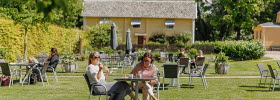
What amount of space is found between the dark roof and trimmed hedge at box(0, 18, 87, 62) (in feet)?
49.3

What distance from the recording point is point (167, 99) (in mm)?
13102

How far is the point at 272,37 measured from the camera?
2170 inches

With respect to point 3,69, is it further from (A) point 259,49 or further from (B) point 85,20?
(B) point 85,20

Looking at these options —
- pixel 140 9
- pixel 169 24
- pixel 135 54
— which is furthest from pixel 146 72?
pixel 140 9

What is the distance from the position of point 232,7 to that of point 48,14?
604 centimetres

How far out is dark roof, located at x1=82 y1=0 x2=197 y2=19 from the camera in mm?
59094

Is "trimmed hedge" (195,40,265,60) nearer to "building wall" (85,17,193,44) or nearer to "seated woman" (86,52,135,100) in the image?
"building wall" (85,17,193,44)

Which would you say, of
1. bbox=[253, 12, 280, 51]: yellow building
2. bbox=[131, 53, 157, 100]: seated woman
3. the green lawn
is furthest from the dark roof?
bbox=[131, 53, 157, 100]: seated woman

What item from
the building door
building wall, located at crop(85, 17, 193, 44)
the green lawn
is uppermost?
building wall, located at crop(85, 17, 193, 44)

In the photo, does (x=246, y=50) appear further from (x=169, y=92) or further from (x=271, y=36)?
(x=169, y=92)

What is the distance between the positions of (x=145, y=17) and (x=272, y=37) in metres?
13.5

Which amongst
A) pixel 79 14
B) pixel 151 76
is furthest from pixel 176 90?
pixel 79 14

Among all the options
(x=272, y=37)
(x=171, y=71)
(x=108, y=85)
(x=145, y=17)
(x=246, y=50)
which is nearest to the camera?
(x=108, y=85)

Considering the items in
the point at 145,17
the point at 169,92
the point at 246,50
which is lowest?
the point at 169,92
